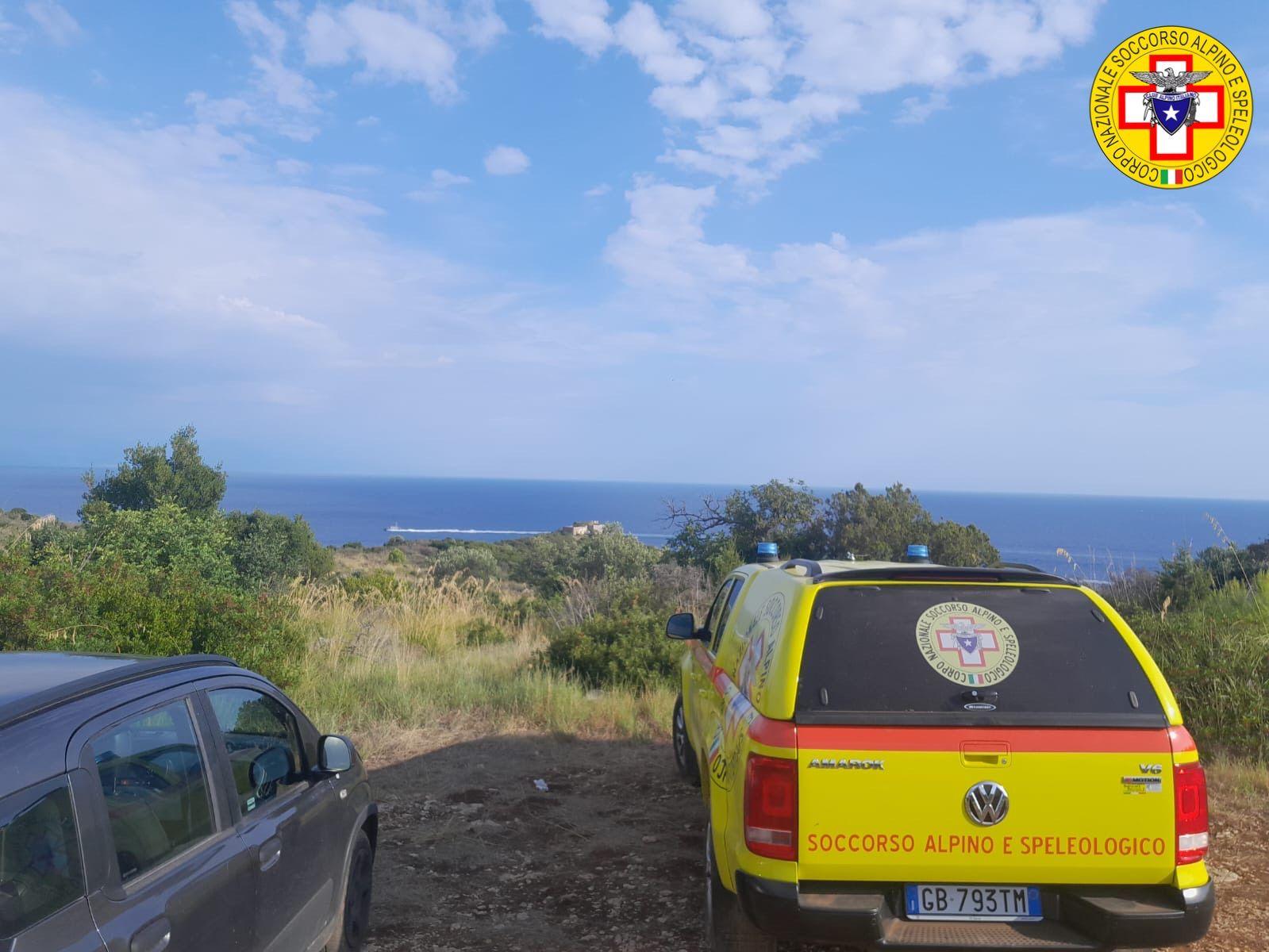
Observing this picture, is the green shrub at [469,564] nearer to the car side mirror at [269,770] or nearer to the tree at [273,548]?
the tree at [273,548]

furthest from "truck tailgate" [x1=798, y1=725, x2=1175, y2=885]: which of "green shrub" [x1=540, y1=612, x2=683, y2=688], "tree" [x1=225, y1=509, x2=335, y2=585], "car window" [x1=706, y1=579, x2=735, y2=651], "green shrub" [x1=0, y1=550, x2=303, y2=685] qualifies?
"tree" [x1=225, y1=509, x2=335, y2=585]

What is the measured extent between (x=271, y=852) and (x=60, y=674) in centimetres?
96

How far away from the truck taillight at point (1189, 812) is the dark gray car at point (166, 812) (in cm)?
313

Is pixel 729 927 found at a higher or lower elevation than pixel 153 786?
lower

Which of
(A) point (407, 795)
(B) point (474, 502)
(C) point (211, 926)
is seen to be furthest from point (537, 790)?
(B) point (474, 502)

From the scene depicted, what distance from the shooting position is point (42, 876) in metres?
2.19

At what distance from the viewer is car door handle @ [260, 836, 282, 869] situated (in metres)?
3.22

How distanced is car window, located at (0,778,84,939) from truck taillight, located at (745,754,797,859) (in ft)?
6.97

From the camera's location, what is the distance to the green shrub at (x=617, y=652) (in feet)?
34.3

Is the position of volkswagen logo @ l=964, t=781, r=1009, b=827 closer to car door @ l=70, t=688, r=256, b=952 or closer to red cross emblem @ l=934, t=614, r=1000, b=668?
red cross emblem @ l=934, t=614, r=1000, b=668

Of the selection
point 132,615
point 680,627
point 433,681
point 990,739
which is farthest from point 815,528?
point 990,739

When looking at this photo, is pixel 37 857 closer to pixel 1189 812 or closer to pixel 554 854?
pixel 1189 812

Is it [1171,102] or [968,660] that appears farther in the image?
[1171,102]

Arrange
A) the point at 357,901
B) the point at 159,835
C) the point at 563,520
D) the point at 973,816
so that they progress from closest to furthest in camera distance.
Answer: the point at 159,835 → the point at 973,816 → the point at 357,901 → the point at 563,520
